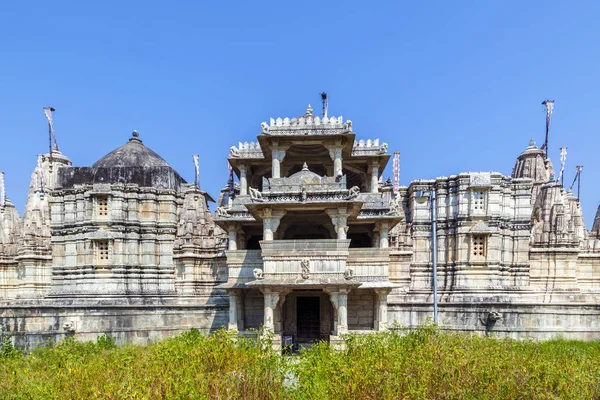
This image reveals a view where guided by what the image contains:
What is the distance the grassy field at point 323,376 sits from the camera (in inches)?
297

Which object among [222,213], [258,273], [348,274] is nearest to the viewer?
[348,274]

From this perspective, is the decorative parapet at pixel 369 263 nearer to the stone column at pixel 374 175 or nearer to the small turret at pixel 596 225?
the stone column at pixel 374 175

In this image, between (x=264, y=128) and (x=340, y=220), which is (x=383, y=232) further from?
(x=264, y=128)

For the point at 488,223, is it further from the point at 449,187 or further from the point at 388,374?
the point at 388,374

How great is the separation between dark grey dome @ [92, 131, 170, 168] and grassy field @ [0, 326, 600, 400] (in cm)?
1904

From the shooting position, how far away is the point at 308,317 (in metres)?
19.7

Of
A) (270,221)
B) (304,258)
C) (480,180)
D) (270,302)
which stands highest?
(480,180)

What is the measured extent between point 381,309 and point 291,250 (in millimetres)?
5354

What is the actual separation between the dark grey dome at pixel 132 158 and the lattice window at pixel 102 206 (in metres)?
3.19

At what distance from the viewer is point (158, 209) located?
2569cm

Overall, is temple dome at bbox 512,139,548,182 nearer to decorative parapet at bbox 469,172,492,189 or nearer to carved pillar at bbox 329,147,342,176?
decorative parapet at bbox 469,172,492,189

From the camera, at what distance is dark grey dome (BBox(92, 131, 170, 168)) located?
2727cm

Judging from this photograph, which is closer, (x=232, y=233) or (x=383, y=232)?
(x=383, y=232)

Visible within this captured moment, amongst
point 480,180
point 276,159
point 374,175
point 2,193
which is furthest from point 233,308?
point 2,193
